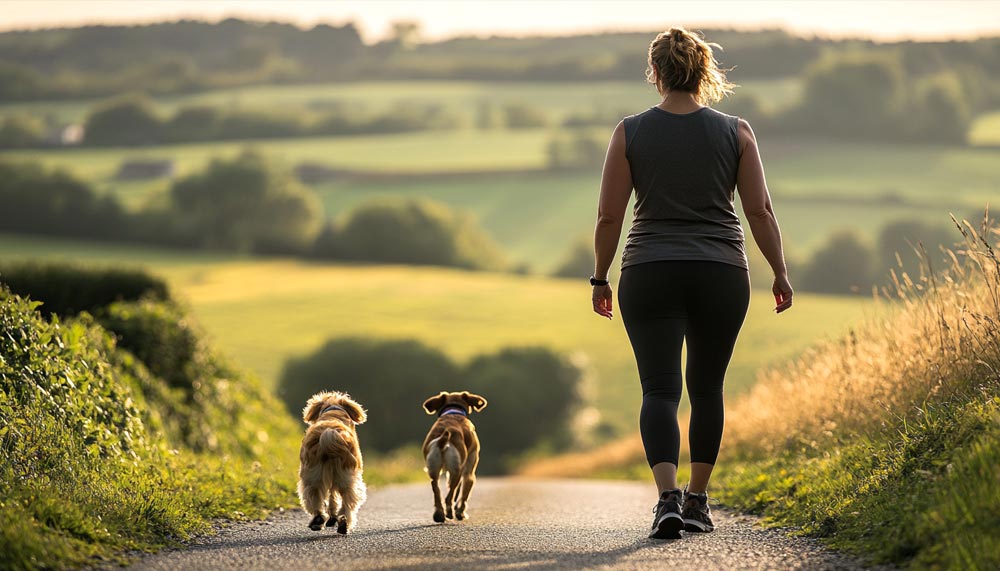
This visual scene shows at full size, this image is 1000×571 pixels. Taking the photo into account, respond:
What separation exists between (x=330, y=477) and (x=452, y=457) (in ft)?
5.80

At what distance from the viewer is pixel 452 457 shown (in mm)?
9031

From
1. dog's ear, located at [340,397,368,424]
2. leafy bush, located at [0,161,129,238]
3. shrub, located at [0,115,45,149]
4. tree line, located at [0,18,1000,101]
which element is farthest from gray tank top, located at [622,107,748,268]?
tree line, located at [0,18,1000,101]

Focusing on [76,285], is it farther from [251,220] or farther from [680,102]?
[251,220]

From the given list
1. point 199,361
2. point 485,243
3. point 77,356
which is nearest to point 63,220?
A: point 485,243

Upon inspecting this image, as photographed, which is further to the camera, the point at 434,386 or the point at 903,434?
the point at 434,386

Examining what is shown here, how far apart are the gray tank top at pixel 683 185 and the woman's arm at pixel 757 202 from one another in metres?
0.07

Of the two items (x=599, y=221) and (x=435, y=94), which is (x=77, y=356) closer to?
(x=599, y=221)

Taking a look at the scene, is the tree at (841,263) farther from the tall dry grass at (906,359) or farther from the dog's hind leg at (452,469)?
the dog's hind leg at (452,469)

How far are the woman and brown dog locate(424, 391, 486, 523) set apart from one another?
2591mm

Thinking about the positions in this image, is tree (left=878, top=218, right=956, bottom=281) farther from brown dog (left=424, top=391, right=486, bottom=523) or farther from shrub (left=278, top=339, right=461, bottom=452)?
brown dog (left=424, top=391, right=486, bottom=523)

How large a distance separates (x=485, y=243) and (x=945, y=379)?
247 ft

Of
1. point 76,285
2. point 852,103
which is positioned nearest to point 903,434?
point 76,285

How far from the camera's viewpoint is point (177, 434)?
1302 cm

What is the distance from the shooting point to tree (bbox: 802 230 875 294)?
73.6 meters
